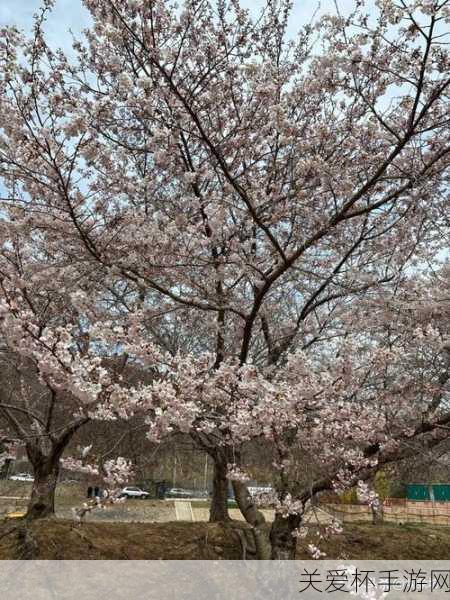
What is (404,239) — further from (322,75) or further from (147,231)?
(147,231)

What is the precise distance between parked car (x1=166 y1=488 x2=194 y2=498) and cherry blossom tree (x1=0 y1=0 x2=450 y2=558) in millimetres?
22450

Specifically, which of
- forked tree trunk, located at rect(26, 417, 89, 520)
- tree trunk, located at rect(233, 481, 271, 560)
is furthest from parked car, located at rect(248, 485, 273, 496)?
forked tree trunk, located at rect(26, 417, 89, 520)

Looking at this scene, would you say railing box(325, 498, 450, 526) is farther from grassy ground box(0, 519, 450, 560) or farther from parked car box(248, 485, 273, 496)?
parked car box(248, 485, 273, 496)

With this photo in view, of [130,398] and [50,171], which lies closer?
[130,398]

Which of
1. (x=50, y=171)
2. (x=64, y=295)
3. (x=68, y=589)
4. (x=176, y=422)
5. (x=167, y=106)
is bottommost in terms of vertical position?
(x=68, y=589)

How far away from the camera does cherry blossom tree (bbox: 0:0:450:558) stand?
351 cm

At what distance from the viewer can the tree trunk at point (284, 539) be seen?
509 cm

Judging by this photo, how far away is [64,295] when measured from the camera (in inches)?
183

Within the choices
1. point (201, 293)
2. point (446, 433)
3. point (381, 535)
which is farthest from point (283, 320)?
point (381, 535)

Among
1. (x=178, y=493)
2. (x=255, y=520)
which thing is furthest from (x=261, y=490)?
(x=178, y=493)

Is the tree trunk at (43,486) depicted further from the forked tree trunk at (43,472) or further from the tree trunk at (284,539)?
the tree trunk at (284,539)

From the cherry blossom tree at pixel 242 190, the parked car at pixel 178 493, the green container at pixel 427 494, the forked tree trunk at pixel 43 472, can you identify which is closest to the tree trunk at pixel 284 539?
the cherry blossom tree at pixel 242 190

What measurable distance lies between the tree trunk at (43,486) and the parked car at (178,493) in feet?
64.2

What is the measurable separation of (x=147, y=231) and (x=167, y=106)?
1.14 m
